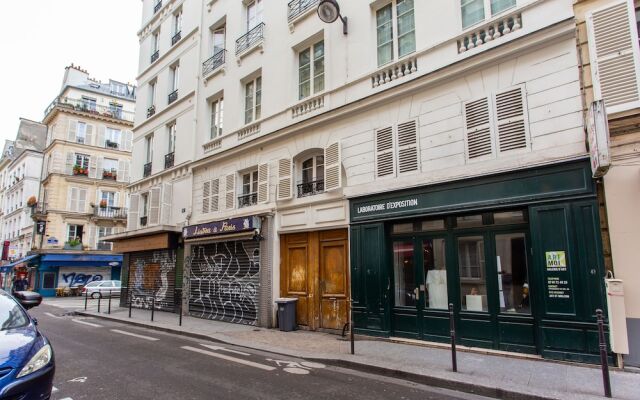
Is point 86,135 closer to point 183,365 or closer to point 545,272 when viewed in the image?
point 183,365

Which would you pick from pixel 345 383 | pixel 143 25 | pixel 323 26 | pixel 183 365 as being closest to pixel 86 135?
pixel 143 25

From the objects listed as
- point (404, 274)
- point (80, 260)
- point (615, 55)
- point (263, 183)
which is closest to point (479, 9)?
point (615, 55)

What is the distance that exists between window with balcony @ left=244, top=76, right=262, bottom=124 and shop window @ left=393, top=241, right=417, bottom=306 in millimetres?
7095

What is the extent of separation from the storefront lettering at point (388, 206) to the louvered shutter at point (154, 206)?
34.3ft

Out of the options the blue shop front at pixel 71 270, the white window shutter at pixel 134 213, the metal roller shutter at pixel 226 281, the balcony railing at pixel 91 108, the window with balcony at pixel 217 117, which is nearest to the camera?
the metal roller shutter at pixel 226 281

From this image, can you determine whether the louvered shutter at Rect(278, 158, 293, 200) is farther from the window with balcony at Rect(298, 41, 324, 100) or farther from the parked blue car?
the parked blue car

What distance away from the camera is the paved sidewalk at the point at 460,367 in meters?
5.42

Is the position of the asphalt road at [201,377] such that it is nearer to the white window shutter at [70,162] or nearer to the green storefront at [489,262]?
the green storefront at [489,262]

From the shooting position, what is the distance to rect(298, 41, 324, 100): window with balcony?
11.7 metres

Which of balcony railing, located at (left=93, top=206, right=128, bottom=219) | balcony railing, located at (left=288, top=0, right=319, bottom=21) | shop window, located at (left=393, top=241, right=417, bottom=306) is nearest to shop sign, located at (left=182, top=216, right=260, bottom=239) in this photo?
shop window, located at (left=393, top=241, right=417, bottom=306)

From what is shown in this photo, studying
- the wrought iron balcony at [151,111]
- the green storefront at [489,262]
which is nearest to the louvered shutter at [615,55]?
the green storefront at [489,262]

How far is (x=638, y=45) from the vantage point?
6629mm

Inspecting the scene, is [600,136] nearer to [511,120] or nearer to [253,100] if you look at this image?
[511,120]

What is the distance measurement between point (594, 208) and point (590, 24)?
3247 millimetres
